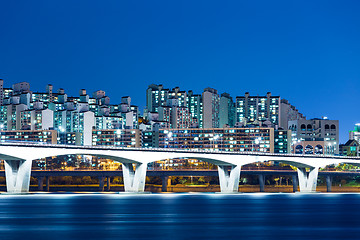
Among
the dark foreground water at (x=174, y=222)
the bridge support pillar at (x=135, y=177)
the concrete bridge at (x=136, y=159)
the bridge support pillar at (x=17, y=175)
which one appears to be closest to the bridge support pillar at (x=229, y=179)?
the concrete bridge at (x=136, y=159)

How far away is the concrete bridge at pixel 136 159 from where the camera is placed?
106 m

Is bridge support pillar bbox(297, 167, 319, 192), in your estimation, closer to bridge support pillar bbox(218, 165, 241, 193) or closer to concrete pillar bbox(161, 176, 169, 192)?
bridge support pillar bbox(218, 165, 241, 193)

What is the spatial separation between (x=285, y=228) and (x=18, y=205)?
133 feet

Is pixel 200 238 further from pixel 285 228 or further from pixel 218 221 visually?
pixel 218 221

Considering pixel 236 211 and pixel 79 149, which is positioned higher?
pixel 79 149

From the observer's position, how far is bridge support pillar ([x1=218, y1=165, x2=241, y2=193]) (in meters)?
129

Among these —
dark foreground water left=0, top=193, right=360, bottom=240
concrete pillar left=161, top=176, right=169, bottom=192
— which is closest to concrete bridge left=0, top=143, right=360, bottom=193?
dark foreground water left=0, top=193, right=360, bottom=240

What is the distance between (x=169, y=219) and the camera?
66875 mm

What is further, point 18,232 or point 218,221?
point 218,221

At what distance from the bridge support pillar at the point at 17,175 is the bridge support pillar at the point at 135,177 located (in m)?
20.1

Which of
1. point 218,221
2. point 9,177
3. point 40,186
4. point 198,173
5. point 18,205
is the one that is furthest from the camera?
point 40,186

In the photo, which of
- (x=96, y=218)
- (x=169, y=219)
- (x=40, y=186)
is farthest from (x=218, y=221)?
(x=40, y=186)

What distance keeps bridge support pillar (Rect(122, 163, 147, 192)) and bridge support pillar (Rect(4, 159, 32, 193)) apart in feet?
65.8

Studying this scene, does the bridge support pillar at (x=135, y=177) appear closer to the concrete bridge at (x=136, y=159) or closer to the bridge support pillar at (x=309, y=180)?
the concrete bridge at (x=136, y=159)
